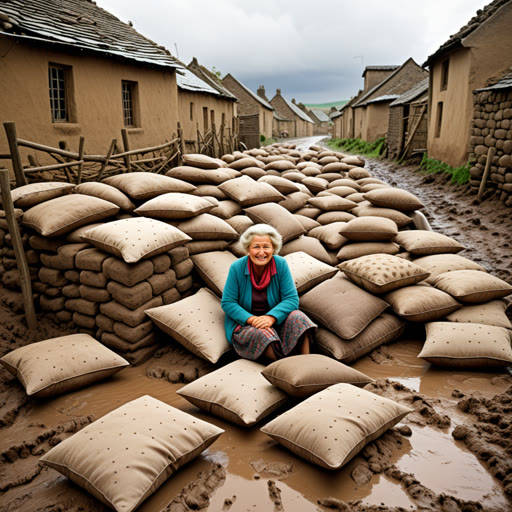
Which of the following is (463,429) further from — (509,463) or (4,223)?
(4,223)

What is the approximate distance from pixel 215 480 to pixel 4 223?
355 centimetres

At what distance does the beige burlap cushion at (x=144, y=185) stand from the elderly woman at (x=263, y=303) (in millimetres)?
1979

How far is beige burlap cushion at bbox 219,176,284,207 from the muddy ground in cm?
244

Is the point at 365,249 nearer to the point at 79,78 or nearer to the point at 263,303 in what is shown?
the point at 263,303

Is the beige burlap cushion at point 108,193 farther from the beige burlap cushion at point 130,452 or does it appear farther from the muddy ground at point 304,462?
the beige burlap cushion at point 130,452

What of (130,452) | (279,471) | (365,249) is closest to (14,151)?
(130,452)

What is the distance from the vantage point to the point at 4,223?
15.3 ft

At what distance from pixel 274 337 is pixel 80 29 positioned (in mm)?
7877

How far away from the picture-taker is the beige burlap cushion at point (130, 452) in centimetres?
220

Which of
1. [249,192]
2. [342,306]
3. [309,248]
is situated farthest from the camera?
[249,192]

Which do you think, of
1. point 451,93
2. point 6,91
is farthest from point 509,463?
point 451,93

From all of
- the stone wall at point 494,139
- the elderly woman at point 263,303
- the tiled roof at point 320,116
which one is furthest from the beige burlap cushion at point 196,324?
the tiled roof at point 320,116

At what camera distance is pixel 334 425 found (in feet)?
8.18

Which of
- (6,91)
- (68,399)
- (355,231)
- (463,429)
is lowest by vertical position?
(68,399)
